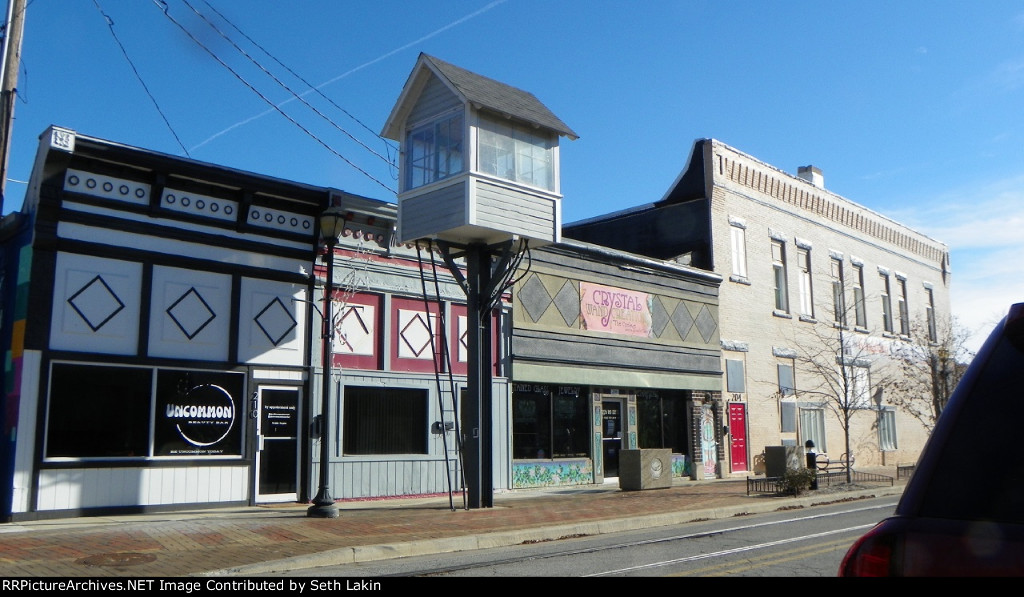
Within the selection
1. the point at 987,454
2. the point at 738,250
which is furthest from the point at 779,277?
the point at 987,454

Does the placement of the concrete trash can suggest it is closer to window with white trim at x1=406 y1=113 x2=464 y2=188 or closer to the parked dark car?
window with white trim at x1=406 y1=113 x2=464 y2=188

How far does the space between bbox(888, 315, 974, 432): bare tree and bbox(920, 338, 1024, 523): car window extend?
3260 cm

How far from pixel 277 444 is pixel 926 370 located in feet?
93.7

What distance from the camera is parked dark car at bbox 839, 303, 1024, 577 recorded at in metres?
2.26

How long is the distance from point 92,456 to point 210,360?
2518 mm

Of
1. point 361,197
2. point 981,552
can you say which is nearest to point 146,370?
point 361,197

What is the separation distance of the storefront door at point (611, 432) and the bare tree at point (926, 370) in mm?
15592

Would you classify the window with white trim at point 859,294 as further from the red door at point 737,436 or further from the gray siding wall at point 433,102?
the gray siding wall at point 433,102

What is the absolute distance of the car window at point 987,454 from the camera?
7.47 feet

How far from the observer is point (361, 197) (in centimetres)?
1723

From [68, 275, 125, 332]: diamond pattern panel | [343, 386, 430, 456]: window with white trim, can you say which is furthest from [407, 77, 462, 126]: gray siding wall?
[68, 275, 125, 332]: diamond pattern panel

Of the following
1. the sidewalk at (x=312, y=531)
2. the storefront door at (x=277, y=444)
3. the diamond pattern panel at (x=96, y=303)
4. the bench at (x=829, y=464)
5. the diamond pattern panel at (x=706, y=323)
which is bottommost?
the sidewalk at (x=312, y=531)

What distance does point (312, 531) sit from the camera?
1168 centimetres

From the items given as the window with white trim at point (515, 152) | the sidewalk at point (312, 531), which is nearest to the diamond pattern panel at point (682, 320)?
the sidewalk at point (312, 531)
